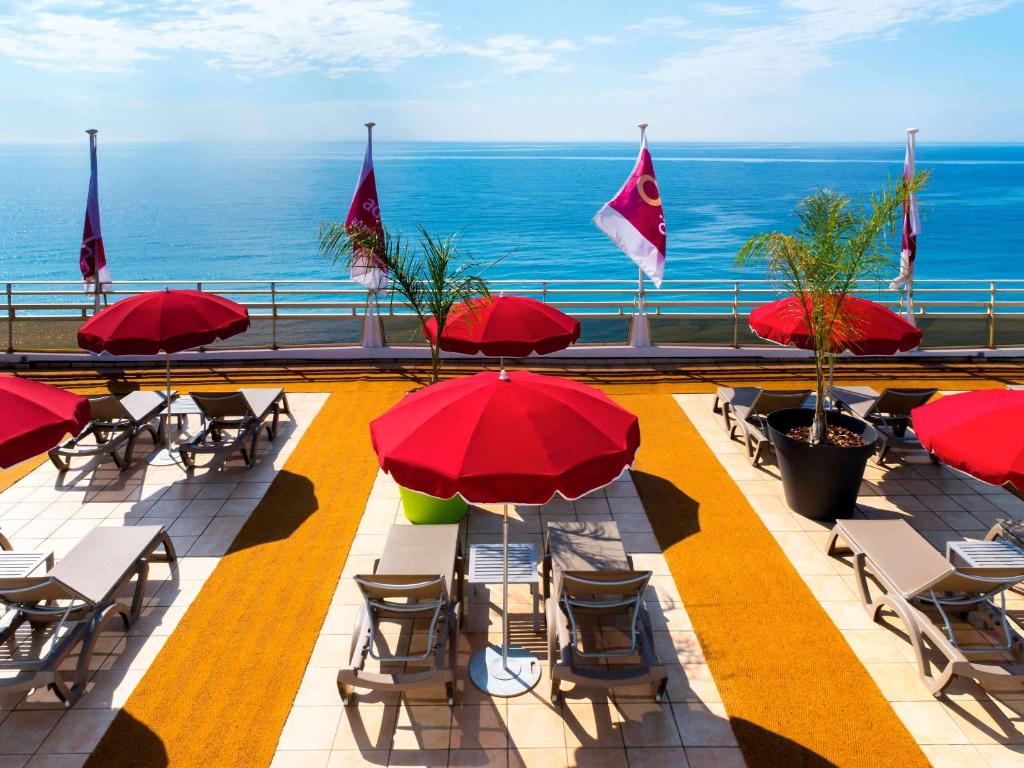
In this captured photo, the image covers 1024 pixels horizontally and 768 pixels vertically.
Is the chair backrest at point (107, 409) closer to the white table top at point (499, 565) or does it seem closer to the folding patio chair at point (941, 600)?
the white table top at point (499, 565)

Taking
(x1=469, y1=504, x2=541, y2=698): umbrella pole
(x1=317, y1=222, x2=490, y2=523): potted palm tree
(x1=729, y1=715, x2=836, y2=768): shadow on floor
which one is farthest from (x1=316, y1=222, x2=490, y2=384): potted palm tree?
(x1=729, y1=715, x2=836, y2=768): shadow on floor

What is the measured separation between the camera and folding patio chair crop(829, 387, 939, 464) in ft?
31.2

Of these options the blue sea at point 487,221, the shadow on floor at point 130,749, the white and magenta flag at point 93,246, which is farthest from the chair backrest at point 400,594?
the blue sea at point 487,221

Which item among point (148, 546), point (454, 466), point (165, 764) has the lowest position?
point (165, 764)

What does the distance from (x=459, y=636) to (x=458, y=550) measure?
788 mm

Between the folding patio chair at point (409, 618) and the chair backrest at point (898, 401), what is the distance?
5.88m

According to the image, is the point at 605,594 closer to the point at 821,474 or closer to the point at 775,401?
the point at 821,474

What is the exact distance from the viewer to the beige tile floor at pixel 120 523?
514cm

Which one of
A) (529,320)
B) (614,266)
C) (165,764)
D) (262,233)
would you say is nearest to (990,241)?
(614,266)

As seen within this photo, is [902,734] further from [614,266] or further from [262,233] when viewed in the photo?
[262,233]

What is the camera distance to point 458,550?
6727 mm

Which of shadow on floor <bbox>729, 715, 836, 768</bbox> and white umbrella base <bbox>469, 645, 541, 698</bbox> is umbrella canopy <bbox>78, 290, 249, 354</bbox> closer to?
white umbrella base <bbox>469, 645, 541, 698</bbox>

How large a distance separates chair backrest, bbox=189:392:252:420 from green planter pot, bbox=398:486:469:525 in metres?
2.89

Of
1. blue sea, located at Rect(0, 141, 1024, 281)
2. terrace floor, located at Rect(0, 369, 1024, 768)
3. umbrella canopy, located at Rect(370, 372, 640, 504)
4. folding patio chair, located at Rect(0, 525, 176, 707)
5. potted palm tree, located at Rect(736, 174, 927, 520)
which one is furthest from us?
blue sea, located at Rect(0, 141, 1024, 281)
